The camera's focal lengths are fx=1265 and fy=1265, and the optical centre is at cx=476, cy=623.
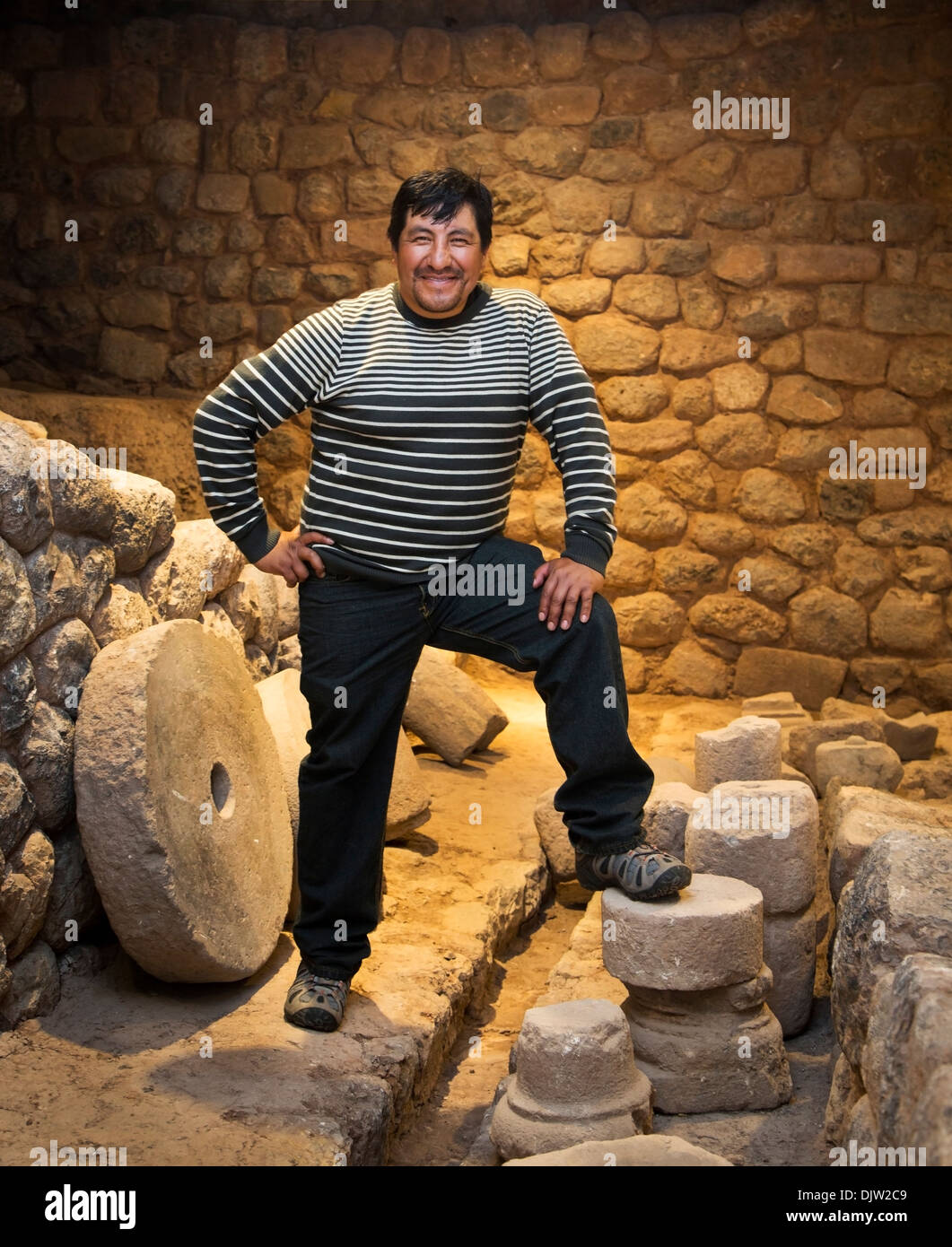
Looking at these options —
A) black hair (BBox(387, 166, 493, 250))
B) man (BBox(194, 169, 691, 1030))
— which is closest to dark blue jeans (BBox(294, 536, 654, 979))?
man (BBox(194, 169, 691, 1030))

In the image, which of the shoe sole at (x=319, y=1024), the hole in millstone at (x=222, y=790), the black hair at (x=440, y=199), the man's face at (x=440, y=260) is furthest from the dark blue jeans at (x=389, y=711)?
the black hair at (x=440, y=199)

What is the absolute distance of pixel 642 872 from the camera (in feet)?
9.04

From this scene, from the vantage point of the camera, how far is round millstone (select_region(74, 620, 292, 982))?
2.90 m

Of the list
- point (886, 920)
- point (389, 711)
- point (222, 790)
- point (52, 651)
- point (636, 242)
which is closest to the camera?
point (886, 920)

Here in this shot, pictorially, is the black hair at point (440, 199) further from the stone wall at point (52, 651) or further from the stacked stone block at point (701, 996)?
the stacked stone block at point (701, 996)

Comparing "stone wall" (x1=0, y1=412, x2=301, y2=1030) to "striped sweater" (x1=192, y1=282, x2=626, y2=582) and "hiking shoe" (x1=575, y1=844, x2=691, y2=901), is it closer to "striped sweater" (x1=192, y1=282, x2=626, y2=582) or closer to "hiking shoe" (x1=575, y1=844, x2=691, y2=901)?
"striped sweater" (x1=192, y1=282, x2=626, y2=582)

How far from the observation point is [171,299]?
618 centimetres

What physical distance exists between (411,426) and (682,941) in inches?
49.9

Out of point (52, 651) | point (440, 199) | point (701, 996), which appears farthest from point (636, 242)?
point (701, 996)

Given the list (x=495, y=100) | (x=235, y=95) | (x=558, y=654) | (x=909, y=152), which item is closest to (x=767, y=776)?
(x=558, y=654)

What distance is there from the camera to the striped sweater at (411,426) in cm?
283

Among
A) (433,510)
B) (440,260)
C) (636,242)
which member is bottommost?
(433,510)

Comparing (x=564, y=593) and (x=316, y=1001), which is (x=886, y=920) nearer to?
(x=564, y=593)

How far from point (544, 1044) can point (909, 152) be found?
4.49 m
